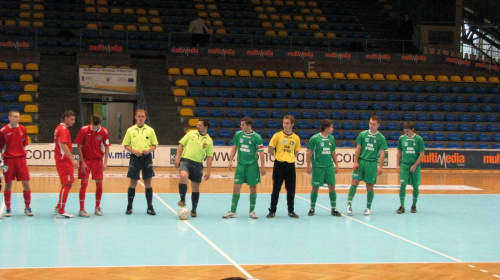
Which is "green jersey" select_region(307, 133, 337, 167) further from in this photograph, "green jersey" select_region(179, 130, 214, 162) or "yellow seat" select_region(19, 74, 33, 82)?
"yellow seat" select_region(19, 74, 33, 82)

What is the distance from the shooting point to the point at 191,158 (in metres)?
12.2

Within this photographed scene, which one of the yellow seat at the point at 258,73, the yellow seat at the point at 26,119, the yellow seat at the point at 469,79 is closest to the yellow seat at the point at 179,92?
the yellow seat at the point at 258,73

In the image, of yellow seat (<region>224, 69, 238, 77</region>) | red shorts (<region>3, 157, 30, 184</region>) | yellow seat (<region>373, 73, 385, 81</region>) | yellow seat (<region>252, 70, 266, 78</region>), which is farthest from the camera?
yellow seat (<region>373, 73, 385, 81</region>)

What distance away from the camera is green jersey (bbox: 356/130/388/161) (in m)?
12.8

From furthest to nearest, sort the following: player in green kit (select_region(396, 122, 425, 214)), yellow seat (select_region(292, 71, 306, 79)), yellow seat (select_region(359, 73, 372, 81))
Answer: yellow seat (select_region(359, 73, 372, 81)), yellow seat (select_region(292, 71, 306, 79)), player in green kit (select_region(396, 122, 425, 214))

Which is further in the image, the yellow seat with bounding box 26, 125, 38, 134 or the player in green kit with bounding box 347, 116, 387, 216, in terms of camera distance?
the yellow seat with bounding box 26, 125, 38, 134

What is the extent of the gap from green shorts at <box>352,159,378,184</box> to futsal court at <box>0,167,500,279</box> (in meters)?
0.75

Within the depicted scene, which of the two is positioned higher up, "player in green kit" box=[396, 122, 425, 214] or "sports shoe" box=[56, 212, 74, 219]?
"player in green kit" box=[396, 122, 425, 214]

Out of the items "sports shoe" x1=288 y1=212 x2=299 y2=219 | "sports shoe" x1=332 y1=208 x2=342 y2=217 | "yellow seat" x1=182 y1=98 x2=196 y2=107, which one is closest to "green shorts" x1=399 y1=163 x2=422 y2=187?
"sports shoe" x1=332 y1=208 x2=342 y2=217

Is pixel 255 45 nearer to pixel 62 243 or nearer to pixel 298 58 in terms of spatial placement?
pixel 298 58

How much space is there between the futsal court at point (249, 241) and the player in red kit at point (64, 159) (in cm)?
33

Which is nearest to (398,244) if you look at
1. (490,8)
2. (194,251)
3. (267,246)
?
(267,246)

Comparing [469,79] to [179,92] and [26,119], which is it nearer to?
[179,92]

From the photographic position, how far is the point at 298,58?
2986 centimetres
